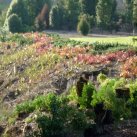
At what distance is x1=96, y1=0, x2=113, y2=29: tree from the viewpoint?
46719 millimetres

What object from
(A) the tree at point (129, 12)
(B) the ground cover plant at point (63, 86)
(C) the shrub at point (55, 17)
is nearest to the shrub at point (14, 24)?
(C) the shrub at point (55, 17)

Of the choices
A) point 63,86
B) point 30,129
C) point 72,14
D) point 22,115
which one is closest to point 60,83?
point 63,86

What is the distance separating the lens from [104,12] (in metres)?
46.9

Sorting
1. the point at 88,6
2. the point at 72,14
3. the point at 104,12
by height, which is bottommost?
the point at 72,14

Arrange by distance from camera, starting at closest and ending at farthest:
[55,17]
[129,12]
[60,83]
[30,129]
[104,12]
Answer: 1. [30,129]
2. [60,83]
3. [104,12]
4. [129,12]
5. [55,17]

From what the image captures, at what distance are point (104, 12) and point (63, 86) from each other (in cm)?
2673

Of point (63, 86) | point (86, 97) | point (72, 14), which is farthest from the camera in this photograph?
point (72, 14)

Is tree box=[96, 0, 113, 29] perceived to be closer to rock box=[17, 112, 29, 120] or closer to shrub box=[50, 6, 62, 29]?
shrub box=[50, 6, 62, 29]

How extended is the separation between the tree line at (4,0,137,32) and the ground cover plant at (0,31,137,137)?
15.3m

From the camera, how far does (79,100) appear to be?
15.0 metres

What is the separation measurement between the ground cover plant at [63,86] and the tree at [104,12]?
16.0m

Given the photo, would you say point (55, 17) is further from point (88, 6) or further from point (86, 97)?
point (86, 97)

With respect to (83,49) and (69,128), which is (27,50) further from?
(69,128)

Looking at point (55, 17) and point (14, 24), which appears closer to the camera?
point (14, 24)
